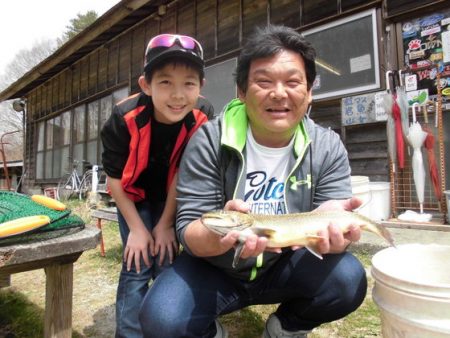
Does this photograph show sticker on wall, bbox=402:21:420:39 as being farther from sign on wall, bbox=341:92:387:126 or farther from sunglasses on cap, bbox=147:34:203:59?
sunglasses on cap, bbox=147:34:203:59

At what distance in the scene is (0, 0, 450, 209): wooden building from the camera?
4828mm

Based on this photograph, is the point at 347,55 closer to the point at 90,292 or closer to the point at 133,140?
the point at 133,140

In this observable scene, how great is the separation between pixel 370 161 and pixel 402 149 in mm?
713

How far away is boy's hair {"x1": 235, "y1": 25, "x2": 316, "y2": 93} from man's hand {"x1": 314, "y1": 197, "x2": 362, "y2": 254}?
0.66 meters

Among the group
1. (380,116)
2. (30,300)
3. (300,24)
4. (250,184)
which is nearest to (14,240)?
(250,184)

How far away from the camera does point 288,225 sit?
1.57 meters

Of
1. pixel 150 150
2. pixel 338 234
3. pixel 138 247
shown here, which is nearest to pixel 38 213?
pixel 138 247

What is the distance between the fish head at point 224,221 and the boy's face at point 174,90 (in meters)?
0.87

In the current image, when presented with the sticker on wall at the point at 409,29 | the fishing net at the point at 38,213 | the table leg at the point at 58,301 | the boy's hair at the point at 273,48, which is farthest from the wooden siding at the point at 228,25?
the table leg at the point at 58,301

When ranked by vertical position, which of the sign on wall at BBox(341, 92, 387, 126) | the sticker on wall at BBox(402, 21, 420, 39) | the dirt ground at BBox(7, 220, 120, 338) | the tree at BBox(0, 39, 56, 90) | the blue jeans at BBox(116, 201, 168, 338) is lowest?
A: the dirt ground at BBox(7, 220, 120, 338)

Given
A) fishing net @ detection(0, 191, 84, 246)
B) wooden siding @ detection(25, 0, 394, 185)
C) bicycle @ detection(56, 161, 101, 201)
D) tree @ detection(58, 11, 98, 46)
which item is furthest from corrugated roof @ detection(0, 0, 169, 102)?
tree @ detection(58, 11, 98, 46)

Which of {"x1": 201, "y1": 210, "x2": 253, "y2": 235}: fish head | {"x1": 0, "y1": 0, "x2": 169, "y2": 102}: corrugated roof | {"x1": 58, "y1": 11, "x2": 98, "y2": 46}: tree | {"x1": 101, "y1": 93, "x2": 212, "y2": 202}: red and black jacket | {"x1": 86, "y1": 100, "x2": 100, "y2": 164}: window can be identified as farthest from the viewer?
{"x1": 58, "y1": 11, "x2": 98, "y2": 46}: tree

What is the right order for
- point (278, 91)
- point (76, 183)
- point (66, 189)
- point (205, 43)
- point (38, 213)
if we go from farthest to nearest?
point (66, 189), point (76, 183), point (205, 43), point (38, 213), point (278, 91)

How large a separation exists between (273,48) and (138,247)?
4.60 ft
